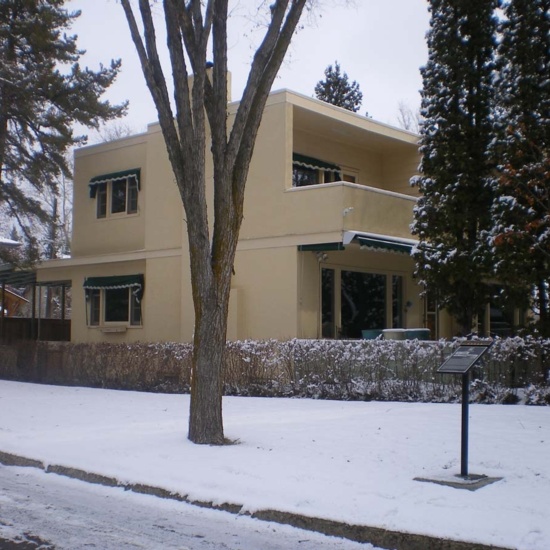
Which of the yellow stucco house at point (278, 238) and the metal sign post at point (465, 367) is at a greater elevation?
the yellow stucco house at point (278, 238)

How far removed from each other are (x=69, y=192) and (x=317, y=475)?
51.2 meters

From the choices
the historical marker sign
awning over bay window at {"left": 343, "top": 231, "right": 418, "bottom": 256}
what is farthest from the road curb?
awning over bay window at {"left": 343, "top": 231, "right": 418, "bottom": 256}

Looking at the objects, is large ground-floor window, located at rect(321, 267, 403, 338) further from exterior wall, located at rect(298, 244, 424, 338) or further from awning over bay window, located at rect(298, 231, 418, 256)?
awning over bay window, located at rect(298, 231, 418, 256)

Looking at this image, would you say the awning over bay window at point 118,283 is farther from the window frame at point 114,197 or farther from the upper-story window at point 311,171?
the upper-story window at point 311,171

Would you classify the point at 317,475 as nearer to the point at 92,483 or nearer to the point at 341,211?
the point at 92,483

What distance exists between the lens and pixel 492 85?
16281mm

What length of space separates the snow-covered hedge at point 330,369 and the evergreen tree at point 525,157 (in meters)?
1.47

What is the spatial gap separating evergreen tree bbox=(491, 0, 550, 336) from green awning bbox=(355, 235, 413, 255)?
10.7ft

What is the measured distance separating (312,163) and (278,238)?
3428 millimetres

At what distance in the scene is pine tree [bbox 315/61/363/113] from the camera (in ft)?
133

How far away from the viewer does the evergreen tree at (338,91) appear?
133 feet

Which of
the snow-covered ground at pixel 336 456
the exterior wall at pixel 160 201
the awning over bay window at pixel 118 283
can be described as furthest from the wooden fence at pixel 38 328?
the snow-covered ground at pixel 336 456

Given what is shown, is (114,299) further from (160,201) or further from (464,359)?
(464,359)

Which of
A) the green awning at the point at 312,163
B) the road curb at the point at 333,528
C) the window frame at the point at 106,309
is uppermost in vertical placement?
the green awning at the point at 312,163
